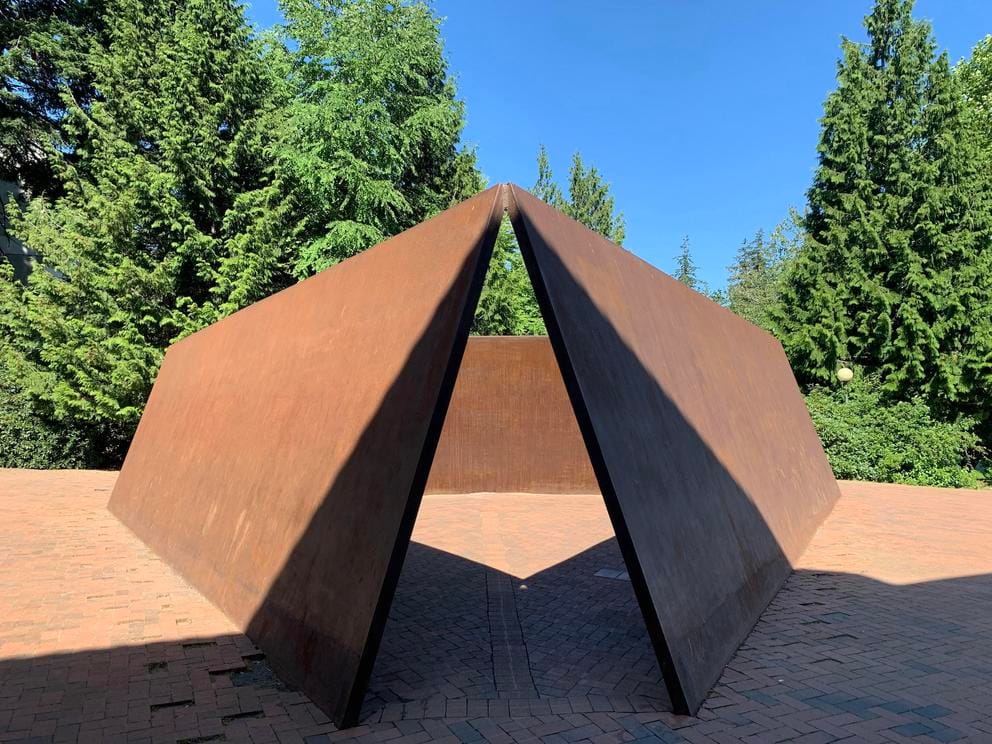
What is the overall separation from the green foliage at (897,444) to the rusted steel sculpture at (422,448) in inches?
447

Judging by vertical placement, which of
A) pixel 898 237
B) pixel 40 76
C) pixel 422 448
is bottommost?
pixel 422 448

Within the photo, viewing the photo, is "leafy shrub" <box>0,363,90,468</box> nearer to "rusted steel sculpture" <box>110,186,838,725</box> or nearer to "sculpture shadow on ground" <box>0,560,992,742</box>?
"rusted steel sculpture" <box>110,186,838,725</box>

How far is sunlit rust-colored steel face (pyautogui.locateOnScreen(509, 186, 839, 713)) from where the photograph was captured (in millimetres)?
3199

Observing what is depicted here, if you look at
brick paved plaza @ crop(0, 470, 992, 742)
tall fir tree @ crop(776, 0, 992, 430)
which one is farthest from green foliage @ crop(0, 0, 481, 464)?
tall fir tree @ crop(776, 0, 992, 430)

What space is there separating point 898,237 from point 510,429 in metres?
13.6

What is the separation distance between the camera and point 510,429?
38.8ft

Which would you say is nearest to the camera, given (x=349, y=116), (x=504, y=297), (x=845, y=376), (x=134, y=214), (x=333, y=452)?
(x=333, y=452)

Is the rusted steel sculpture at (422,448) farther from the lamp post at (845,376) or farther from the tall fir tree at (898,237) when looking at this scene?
the tall fir tree at (898,237)

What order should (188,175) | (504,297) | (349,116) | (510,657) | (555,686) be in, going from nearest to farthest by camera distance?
1. (555,686)
2. (510,657)
3. (188,175)
4. (349,116)
5. (504,297)

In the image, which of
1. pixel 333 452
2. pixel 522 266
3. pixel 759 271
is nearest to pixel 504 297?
pixel 522 266

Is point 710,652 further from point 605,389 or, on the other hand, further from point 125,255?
point 125,255

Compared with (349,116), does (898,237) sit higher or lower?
lower

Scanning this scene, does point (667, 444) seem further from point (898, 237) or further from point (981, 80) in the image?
point (981, 80)

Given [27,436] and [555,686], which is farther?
[27,436]
